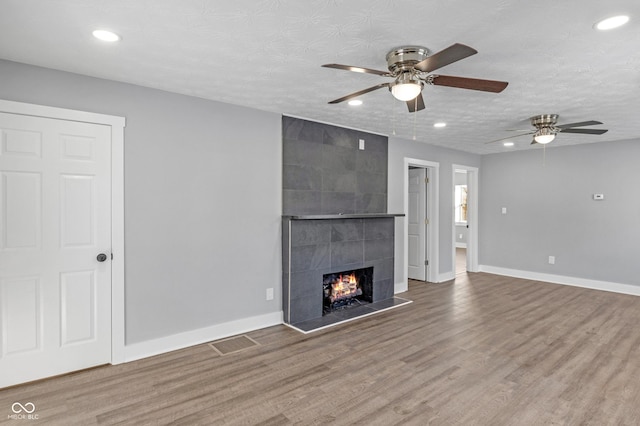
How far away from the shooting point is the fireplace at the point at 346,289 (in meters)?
4.58

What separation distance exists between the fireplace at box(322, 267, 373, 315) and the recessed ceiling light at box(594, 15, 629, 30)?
345 centimetres

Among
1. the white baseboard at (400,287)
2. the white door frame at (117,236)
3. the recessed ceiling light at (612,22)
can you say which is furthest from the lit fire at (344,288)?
the recessed ceiling light at (612,22)

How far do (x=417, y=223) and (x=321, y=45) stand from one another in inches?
182

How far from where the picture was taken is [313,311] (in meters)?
4.19

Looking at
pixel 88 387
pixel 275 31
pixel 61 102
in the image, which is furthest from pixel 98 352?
pixel 275 31

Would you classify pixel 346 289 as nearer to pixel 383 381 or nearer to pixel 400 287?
pixel 400 287

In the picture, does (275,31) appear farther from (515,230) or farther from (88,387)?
(515,230)

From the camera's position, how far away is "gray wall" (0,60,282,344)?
3.03 m

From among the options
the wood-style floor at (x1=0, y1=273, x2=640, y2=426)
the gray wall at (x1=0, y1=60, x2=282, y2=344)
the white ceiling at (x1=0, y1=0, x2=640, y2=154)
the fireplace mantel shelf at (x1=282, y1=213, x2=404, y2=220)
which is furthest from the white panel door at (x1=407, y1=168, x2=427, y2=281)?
the gray wall at (x1=0, y1=60, x2=282, y2=344)

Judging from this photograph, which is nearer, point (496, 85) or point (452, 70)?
point (496, 85)

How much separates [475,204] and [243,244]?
541 centimetres

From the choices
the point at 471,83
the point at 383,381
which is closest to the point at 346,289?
the point at 383,381

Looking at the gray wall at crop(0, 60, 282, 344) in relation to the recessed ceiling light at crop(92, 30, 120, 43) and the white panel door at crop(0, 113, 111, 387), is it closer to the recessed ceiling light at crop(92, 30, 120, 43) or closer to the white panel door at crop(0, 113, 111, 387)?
the white panel door at crop(0, 113, 111, 387)

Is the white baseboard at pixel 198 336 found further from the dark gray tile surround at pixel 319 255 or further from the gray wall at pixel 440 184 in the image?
the gray wall at pixel 440 184
